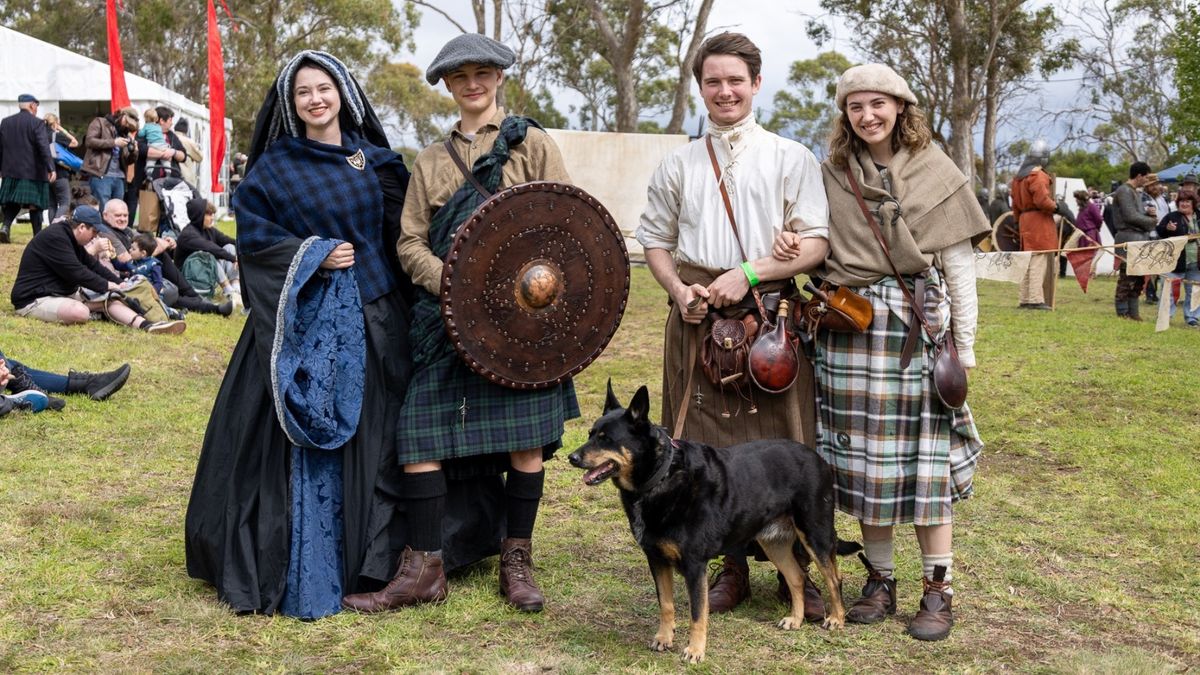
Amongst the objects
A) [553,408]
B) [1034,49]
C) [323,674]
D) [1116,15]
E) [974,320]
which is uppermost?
[1116,15]

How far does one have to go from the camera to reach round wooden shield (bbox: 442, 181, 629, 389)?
12.0 feet

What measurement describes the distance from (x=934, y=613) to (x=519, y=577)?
4.79ft

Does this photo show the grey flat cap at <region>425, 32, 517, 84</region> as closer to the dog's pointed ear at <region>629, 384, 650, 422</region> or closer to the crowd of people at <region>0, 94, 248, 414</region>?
the dog's pointed ear at <region>629, 384, 650, 422</region>

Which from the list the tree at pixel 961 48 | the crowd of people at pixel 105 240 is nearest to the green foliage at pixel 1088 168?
the tree at pixel 961 48

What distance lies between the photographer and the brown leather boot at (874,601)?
391cm

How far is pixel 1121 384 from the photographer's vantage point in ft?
28.7

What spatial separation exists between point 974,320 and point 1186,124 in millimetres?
10930

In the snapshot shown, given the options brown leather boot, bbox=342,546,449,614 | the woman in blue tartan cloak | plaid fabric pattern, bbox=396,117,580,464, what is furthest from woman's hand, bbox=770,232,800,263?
brown leather boot, bbox=342,546,449,614

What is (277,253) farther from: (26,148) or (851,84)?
(26,148)

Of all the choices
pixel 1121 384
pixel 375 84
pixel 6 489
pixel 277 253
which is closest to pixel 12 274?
pixel 6 489

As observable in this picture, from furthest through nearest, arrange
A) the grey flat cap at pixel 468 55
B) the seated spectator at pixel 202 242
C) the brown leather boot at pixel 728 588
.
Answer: the seated spectator at pixel 202 242
the brown leather boot at pixel 728 588
the grey flat cap at pixel 468 55

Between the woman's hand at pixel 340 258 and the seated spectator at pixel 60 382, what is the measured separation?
4108 millimetres

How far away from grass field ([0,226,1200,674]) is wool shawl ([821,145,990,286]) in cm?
126

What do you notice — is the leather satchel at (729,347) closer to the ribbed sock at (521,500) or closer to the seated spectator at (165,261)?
the ribbed sock at (521,500)
